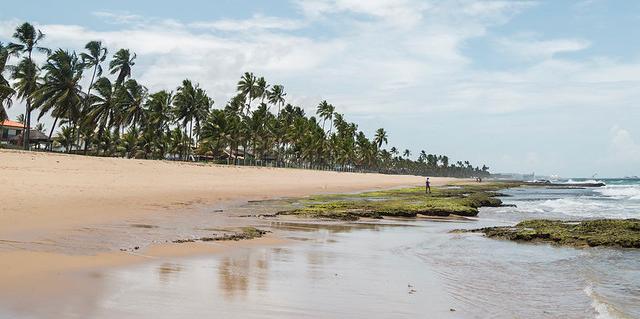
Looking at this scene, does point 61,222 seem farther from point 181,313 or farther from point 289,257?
point 181,313

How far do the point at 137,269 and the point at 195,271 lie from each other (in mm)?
983

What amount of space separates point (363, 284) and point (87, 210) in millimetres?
13026

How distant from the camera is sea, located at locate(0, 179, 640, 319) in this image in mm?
7039

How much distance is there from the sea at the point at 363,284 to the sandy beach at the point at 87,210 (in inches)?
52.7

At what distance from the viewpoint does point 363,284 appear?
371 inches

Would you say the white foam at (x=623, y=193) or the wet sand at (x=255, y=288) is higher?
the white foam at (x=623, y=193)

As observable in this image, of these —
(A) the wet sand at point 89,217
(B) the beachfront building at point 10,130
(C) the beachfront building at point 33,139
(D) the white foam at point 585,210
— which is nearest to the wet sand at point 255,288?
(A) the wet sand at point 89,217

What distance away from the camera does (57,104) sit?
56344 millimetres

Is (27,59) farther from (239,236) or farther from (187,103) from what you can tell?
(239,236)

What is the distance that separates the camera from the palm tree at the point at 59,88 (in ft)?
184

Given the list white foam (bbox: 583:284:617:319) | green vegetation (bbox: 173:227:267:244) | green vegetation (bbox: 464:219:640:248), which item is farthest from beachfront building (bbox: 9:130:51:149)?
white foam (bbox: 583:284:617:319)

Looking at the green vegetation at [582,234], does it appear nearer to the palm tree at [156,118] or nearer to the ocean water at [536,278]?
the ocean water at [536,278]

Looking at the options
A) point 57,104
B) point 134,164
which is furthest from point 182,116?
point 134,164

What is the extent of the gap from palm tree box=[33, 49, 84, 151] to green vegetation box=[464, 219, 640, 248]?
164 ft
